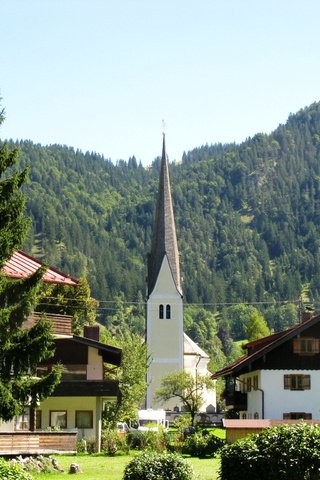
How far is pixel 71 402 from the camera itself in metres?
50.1

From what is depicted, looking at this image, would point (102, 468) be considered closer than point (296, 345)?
Yes

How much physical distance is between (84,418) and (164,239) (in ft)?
202

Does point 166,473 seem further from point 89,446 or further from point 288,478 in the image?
point 89,446

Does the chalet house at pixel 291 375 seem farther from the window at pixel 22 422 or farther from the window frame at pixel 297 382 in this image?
the window at pixel 22 422

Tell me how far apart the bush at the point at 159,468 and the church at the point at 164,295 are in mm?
85801

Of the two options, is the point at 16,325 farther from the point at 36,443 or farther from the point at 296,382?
the point at 296,382

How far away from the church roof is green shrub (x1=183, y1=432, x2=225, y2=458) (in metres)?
66.0

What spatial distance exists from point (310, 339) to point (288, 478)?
39294 mm

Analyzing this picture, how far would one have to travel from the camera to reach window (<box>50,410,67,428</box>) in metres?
49.9

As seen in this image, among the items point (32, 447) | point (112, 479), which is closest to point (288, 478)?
point (112, 479)

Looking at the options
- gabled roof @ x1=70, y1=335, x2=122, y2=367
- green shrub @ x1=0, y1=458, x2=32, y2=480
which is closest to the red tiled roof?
gabled roof @ x1=70, y1=335, x2=122, y2=367

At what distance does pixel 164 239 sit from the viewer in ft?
364

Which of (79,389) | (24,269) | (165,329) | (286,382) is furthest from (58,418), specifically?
(165,329)

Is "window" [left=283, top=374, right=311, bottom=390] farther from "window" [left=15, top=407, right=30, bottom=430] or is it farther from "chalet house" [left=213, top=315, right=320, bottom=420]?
"window" [left=15, top=407, right=30, bottom=430]
